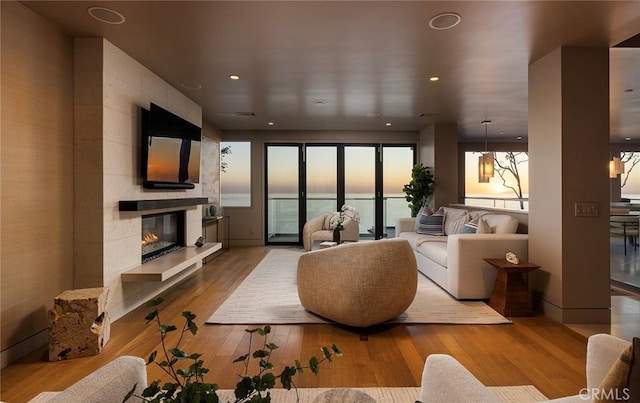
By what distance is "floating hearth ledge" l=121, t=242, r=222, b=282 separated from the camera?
10.7 feet

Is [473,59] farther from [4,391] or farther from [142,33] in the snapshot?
[4,391]

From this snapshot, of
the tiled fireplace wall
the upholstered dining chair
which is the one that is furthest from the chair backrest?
the tiled fireplace wall

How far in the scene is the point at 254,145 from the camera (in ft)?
24.7

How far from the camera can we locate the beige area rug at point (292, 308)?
3.16m

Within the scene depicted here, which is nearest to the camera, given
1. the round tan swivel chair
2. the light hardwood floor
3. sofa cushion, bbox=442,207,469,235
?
the light hardwood floor

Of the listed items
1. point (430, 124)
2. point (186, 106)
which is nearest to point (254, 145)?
point (186, 106)

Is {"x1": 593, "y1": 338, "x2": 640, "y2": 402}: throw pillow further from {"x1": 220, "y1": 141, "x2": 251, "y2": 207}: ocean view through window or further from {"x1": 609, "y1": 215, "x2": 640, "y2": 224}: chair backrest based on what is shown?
{"x1": 220, "y1": 141, "x2": 251, "y2": 207}: ocean view through window

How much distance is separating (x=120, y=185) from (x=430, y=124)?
18.6 feet

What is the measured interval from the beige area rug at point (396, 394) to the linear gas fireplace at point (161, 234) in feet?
8.04

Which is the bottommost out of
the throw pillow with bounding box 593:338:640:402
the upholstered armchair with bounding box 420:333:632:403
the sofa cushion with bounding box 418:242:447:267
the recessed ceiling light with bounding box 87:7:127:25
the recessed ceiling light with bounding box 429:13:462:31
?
the sofa cushion with bounding box 418:242:447:267

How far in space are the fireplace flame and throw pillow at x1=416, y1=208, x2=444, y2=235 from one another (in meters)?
4.06

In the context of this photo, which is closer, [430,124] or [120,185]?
[120,185]

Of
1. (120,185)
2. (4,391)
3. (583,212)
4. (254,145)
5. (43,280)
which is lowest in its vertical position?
(4,391)

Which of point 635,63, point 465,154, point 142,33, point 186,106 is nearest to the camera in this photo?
point 142,33
